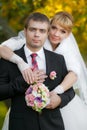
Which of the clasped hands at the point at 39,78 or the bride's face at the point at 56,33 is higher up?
the bride's face at the point at 56,33

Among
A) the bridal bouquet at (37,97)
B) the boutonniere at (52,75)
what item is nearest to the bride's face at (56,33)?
the boutonniere at (52,75)

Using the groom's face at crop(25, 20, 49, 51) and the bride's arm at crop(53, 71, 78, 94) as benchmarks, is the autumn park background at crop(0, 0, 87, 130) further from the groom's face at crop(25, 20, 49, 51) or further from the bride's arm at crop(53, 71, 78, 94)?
the groom's face at crop(25, 20, 49, 51)

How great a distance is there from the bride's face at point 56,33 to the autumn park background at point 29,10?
2.44 m

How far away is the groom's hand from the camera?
557cm

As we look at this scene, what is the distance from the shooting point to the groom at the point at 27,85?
5609 millimetres

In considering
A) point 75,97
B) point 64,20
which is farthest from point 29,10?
point 64,20

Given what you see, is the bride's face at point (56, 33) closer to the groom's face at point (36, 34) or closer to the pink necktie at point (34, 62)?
the groom's face at point (36, 34)

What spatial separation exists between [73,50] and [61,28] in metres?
0.40

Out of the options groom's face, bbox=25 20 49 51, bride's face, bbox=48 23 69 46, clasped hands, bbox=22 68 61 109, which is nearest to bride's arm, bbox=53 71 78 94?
clasped hands, bbox=22 68 61 109

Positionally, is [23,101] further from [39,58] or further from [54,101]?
[39,58]

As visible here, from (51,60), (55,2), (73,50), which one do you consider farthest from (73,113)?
(55,2)

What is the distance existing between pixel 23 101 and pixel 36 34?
0.66 meters

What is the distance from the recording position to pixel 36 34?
5.66 metres

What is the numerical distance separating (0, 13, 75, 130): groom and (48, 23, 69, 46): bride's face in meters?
0.78
